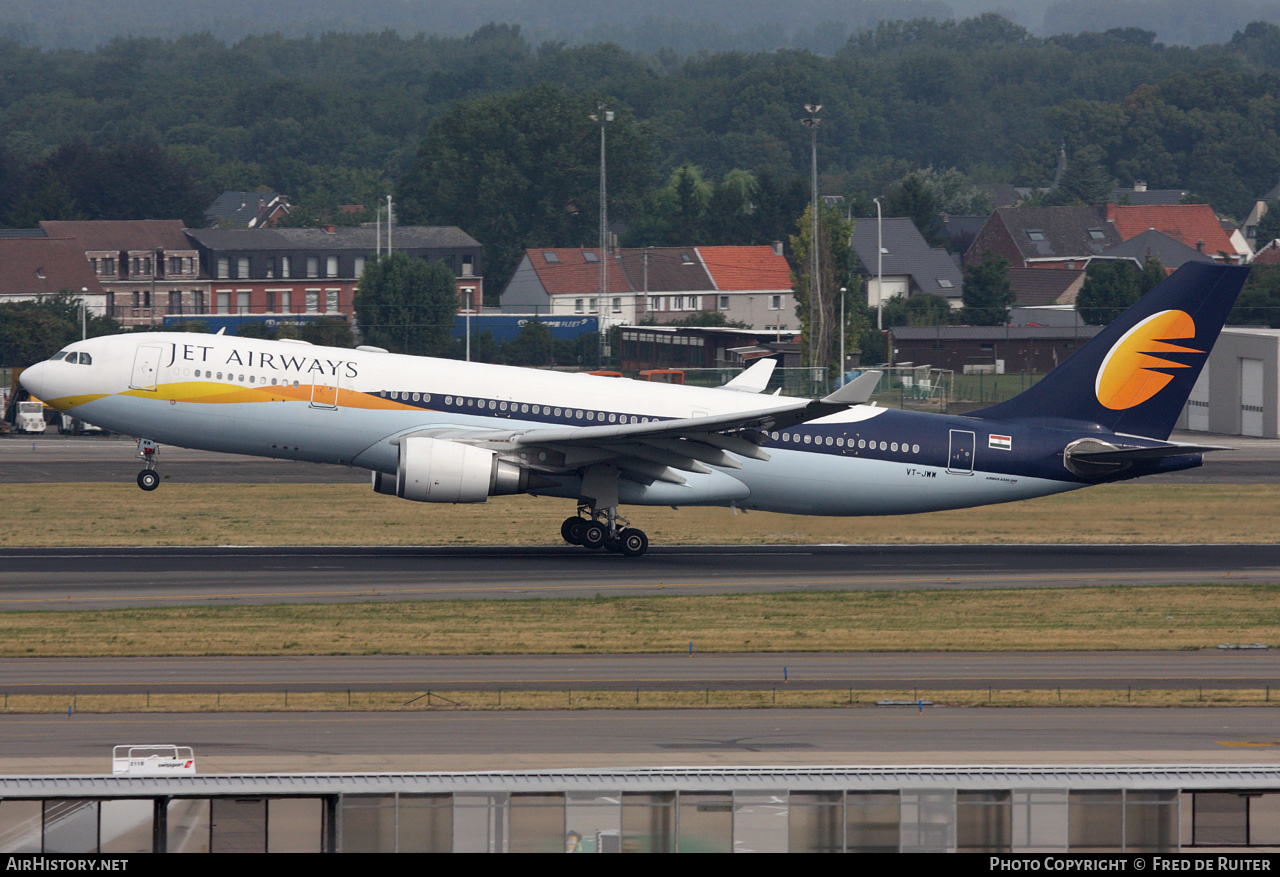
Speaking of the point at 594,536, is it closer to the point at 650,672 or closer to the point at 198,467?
the point at 650,672

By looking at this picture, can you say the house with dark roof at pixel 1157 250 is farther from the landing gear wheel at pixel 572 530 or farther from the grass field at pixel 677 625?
the grass field at pixel 677 625

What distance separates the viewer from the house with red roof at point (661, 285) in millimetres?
146250

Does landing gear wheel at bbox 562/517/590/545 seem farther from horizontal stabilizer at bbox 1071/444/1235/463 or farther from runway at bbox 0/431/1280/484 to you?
runway at bbox 0/431/1280/484

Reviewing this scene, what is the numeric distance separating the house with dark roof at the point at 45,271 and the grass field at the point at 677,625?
103m

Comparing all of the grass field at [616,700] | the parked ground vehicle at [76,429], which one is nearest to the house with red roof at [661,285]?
the parked ground vehicle at [76,429]

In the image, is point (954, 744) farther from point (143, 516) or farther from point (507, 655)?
point (143, 516)

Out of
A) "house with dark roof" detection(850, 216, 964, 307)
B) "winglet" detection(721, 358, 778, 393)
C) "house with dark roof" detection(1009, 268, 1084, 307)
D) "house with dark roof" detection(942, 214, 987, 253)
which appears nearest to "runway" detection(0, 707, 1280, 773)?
"winglet" detection(721, 358, 778, 393)

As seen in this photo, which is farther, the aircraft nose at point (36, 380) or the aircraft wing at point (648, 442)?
the aircraft nose at point (36, 380)

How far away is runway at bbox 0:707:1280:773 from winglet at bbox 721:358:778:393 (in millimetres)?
22782

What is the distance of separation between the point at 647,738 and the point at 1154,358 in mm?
25810

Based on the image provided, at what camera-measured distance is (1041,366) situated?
373 feet

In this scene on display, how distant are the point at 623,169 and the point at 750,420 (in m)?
154

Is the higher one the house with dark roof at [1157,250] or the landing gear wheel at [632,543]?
the house with dark roof at [1157,250]

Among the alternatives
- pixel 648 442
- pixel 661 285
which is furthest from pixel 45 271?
pixel 648 442
